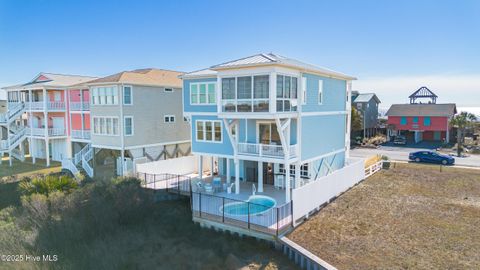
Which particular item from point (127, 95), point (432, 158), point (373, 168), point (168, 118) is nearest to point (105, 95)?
point (127, 95)

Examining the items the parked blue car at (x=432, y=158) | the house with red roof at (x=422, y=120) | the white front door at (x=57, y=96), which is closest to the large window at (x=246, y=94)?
the white front door at (x=57, y=96)

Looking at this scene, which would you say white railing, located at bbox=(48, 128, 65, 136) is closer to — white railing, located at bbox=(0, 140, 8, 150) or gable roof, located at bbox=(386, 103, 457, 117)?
white railing, located at bbox=(0, 140, 8, 150)

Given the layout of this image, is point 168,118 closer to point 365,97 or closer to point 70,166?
point 70,166

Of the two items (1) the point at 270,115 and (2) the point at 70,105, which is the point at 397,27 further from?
(2) the point at 70,105

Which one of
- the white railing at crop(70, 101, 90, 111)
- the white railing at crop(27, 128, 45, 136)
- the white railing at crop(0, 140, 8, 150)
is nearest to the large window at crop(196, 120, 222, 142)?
the white railing at crop(70, 101, 90, 111)

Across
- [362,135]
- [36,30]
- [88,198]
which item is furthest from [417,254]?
[362,135]
